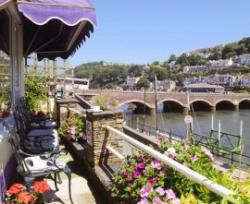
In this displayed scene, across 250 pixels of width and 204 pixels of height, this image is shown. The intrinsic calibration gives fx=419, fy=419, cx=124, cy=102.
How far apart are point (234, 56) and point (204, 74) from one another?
2187 cm

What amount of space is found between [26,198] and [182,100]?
2731 inches

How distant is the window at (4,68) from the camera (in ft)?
16.1

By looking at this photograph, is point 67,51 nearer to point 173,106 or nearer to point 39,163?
point 39,163

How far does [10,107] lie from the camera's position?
17.4 ft

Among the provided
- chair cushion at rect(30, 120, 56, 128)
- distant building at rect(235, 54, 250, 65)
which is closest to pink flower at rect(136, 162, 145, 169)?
chair cushion at rect(30, 120, 56, 128)

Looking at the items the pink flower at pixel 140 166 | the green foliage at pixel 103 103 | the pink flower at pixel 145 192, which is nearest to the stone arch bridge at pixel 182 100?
the green foliage at pixel 103 103

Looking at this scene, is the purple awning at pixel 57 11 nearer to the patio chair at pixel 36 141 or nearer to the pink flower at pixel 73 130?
the patio chair at pixel 36 141

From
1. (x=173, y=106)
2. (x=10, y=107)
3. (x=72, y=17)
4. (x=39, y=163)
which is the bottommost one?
(x=173, y=106)

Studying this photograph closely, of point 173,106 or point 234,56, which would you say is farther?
point 234,56

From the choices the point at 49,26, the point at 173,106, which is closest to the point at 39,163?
the point at 49,26

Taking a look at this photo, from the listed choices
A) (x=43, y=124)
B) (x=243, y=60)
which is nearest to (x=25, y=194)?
(x=43, y=124)

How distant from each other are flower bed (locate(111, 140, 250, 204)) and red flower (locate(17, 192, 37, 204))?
0.71 metres

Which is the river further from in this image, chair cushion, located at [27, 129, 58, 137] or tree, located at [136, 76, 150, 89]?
tree, located at [136, 76, 150, 89]

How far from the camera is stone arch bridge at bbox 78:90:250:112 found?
214 ft
